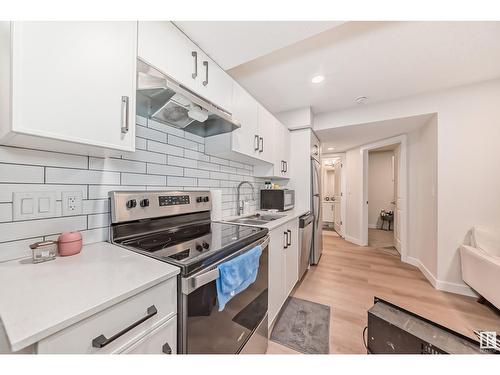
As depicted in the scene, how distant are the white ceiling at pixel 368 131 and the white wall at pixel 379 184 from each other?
75.9 inches

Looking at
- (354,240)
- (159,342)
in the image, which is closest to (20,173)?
(159,342)

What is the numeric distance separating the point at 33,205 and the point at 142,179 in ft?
1.65

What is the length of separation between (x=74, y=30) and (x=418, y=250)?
4.23m

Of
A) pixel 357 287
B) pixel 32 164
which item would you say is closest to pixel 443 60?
pixel 357 287

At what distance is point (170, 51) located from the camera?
1.12 meters

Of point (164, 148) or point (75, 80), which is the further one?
point (164, 148)

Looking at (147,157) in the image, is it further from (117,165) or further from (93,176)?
(93,176)

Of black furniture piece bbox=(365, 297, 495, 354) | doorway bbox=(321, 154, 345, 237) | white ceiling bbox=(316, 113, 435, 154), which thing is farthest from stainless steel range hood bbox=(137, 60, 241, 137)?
doorway bbox=(321, 154, 345, 237)

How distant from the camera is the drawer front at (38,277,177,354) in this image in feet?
1.48

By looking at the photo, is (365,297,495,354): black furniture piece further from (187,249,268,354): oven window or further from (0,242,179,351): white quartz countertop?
(0,242,179,351): white quartz countertop

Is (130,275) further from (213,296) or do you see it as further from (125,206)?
(125,206)

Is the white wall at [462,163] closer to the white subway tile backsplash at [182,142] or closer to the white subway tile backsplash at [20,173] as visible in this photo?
the white subway tile backsplash at [182,142]

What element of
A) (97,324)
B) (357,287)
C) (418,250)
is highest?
(97,324)
